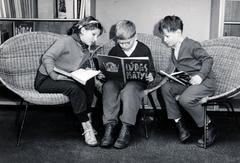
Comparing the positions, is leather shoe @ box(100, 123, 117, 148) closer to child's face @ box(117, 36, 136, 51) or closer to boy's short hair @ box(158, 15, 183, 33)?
child's face @ box(117, 36, 136, 51)

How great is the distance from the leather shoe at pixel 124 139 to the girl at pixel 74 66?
0.15 meters

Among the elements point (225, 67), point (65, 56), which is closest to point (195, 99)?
point (225, 67)

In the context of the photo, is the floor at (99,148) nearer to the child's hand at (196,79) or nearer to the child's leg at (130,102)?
the child's leg at (130,102)

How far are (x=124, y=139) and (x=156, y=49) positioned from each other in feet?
2.60

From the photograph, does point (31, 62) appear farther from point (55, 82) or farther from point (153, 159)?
point (153, 159)

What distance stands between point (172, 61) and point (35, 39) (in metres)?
1.01

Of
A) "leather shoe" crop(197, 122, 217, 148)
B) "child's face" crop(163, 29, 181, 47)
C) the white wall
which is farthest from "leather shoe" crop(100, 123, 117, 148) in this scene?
the white wall

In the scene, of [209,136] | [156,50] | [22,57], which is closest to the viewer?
[209,136]

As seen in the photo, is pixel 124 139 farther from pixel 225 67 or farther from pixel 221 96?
pixel 225 67

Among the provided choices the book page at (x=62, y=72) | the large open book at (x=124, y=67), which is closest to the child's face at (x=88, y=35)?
the large open book at (x=124, y=67)

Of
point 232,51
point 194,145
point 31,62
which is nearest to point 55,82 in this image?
point 31,62

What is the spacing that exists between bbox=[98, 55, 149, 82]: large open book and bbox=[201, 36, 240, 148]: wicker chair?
447 mm

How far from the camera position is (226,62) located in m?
2.67

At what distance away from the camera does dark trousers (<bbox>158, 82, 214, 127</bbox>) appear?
249 centimetres
